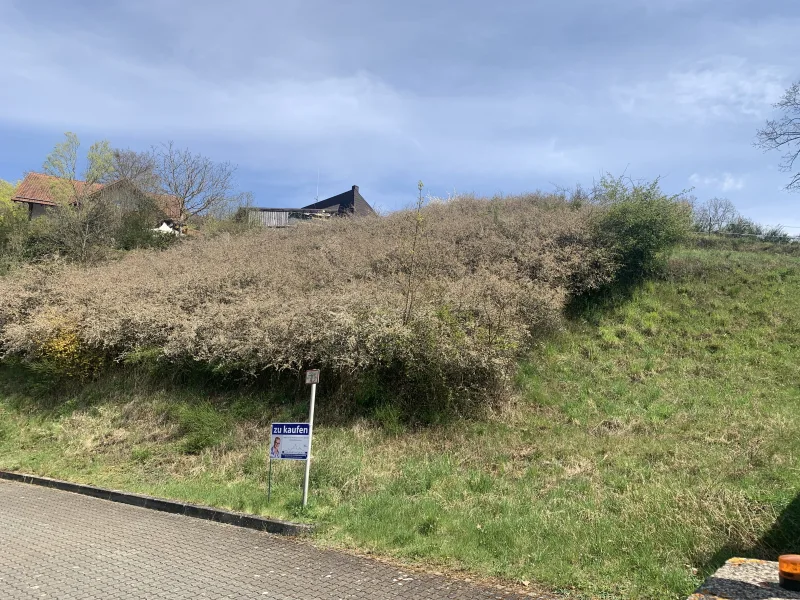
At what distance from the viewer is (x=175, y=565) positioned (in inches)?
218

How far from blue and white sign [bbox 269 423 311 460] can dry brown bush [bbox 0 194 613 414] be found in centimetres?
246

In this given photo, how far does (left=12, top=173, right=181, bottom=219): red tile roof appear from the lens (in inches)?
976

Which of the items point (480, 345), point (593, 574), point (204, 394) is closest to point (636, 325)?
point (480, 345)

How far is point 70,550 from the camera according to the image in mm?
6023

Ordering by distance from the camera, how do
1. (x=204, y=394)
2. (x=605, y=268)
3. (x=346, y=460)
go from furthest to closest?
(x=605, y=268) → (x=204, y=394) → (x=346, y=460)

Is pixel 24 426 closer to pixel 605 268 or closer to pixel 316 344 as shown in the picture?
pixel 316 344

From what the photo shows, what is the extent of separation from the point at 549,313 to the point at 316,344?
16.8 ft

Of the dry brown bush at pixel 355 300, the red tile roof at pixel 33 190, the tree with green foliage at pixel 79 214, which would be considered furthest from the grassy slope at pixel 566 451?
the red tile roof at pixel 33 190

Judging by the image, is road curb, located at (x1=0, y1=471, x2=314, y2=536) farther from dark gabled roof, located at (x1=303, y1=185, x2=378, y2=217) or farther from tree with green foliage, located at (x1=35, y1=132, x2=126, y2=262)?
dark gabled roof, located at (x1=303, y1=185, x2=378, y2=217)

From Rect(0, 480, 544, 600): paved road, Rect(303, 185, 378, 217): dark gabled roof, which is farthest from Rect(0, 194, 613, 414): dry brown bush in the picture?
Rect(303, 185, 378, 217): dark gabled roof

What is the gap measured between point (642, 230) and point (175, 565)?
1286cm

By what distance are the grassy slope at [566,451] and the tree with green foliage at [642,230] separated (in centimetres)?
70

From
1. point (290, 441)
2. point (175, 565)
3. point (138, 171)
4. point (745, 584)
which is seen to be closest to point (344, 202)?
point (138, 171)

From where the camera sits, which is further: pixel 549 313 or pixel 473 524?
pixel 549 313
